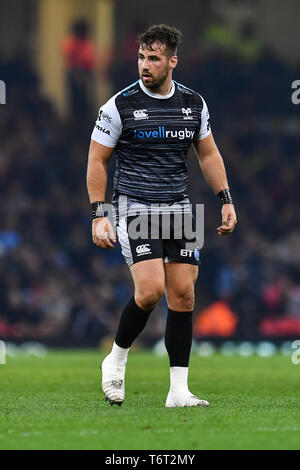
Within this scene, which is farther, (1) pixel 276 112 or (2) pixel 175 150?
(1) pixel 276 112

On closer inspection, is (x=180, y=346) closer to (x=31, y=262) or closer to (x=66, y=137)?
(x=31, y=262)

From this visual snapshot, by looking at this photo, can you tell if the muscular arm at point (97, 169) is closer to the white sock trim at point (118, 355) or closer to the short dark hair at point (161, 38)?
the short dark hair at point (161, 38)

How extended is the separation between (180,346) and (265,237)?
1437 centimetres

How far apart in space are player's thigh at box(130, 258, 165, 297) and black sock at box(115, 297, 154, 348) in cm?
17

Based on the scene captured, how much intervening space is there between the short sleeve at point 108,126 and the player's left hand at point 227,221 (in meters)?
0.93

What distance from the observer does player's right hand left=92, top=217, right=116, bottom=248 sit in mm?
7611

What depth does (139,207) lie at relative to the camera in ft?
25.8

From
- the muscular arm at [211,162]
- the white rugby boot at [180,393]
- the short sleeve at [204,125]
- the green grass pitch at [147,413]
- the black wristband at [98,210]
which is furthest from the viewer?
the muscular arm at [211,162]

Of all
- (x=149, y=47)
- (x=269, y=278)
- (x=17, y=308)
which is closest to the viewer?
(x=149, y=47)

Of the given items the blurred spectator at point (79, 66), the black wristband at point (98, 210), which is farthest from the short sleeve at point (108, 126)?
the blurred spectator at point (79, 66)

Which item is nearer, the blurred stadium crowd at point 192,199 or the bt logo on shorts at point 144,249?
the bt logo on shorts at point 144,249

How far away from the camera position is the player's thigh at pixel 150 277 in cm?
762

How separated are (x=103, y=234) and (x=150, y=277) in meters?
0.42

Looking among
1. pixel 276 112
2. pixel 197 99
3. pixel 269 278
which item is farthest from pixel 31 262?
pixel 197 99
